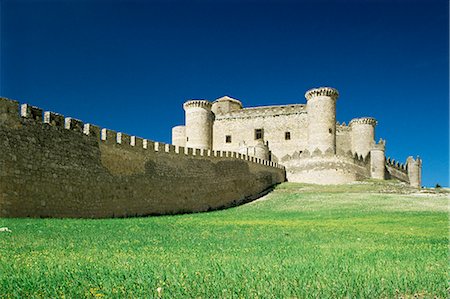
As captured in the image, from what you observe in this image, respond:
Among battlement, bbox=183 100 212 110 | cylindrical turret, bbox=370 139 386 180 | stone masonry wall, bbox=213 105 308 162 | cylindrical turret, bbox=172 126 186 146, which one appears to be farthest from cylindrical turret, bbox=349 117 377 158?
cylindrical turret, bbox=172 126 186 146

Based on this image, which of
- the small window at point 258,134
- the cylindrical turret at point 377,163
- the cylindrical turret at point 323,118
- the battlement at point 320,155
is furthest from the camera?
the small window at point 258,134

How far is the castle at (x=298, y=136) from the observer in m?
41.9

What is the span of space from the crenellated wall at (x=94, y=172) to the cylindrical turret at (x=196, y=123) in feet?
53.3

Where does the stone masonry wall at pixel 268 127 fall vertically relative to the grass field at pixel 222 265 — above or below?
above

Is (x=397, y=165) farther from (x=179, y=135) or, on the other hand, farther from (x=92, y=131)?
(x=92, y=131)

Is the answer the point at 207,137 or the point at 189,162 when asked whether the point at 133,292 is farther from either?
the point at 207,137

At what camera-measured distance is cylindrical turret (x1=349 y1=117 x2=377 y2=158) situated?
1873 inches

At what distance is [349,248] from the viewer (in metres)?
8.62

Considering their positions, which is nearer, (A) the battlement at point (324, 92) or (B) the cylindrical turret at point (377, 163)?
(A) the battlement at point (324, 92)

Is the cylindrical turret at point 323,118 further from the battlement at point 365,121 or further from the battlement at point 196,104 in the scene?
the battlement at point 196,104

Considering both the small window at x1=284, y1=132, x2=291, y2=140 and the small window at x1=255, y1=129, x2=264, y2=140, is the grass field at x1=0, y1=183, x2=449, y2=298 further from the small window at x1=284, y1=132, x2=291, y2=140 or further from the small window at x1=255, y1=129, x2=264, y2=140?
the small window at x1=255, y1=129, x2=264, y2=140

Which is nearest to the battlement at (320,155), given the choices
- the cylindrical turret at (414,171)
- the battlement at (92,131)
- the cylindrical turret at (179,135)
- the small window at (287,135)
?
the small window at (287,135)

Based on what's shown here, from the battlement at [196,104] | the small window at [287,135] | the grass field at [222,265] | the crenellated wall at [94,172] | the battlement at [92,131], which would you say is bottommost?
the grass field at [222,265]

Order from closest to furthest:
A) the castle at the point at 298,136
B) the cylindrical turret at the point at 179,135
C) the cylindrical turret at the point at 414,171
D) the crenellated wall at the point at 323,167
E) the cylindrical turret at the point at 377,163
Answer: the crenellated wall at the point at 323,167
the castle at the point at 298,136
the cylindrical turret at the point at 377,163
the cylindrical turret at the point at 179,135
the cylindrical turret at the point at 414,171
